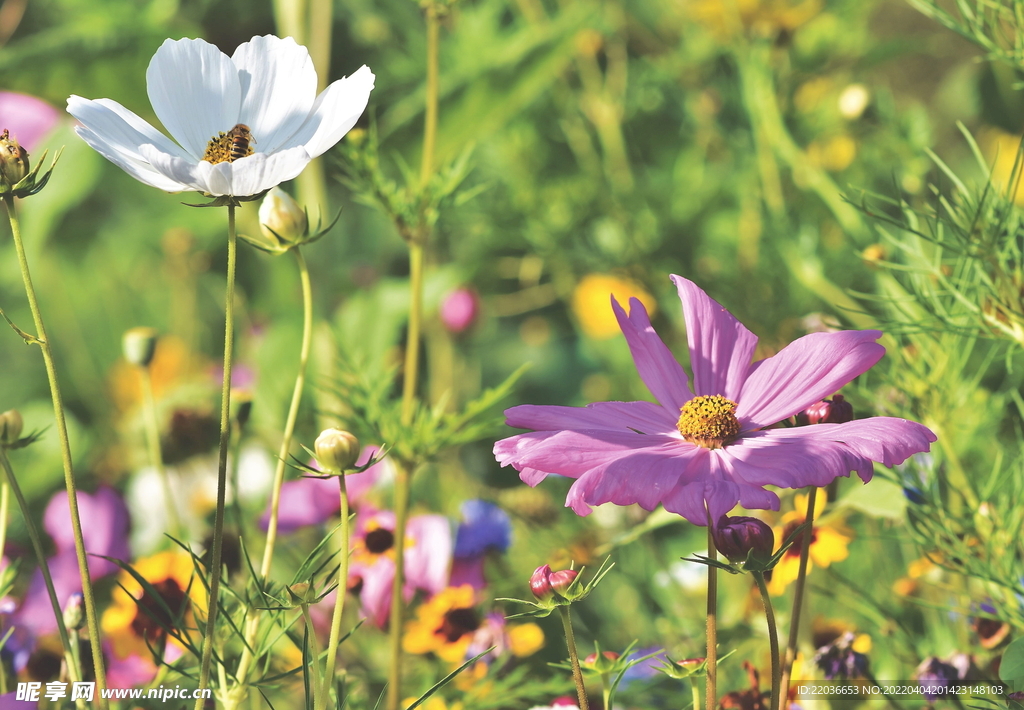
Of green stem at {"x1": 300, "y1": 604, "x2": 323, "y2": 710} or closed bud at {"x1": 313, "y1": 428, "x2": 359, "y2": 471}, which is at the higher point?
closed bud at {"x1": 313, "y1": 428, "x2": 359, "y2": 471}

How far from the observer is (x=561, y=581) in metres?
0.25

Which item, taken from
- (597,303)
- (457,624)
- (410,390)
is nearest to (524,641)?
(457,624)

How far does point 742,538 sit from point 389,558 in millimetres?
283

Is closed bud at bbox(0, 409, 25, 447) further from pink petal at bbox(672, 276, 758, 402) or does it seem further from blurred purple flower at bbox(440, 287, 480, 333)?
blurred purple flower at bbox(440, 287, 480, 333)

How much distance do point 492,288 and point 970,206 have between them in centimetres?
60

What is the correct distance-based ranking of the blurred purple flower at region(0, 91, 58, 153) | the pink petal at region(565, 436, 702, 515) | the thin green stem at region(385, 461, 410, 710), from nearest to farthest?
the pink petal at region(565, 436, 702, 515) < the thin green stem at region(385, 461, 410, 710) < the blurred purple flower at region(0, 91, 58, 153)

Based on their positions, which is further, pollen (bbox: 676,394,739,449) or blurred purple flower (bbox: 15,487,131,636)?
blurred purple flower (bbox: 15,487,131,636)

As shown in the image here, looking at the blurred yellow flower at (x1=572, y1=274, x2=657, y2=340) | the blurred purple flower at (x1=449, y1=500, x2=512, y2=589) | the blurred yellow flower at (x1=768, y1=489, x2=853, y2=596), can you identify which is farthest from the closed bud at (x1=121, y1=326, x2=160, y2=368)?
the blurred yellow flower at (x1=572, y1=274, x2=657, y2=340)

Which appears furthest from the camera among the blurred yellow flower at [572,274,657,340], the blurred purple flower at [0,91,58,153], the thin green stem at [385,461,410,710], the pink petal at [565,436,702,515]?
the blurred yellow flower at [572,274,657,340]

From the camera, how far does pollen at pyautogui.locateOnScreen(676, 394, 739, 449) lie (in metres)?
0.29

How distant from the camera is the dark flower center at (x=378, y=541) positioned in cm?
Result: 47

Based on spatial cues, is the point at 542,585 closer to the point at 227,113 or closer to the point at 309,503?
the point at 227,113

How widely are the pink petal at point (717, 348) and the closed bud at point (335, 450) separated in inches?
4.9

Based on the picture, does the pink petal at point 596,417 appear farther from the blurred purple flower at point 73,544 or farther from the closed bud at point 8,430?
the blurred purple flower at point 73,544
